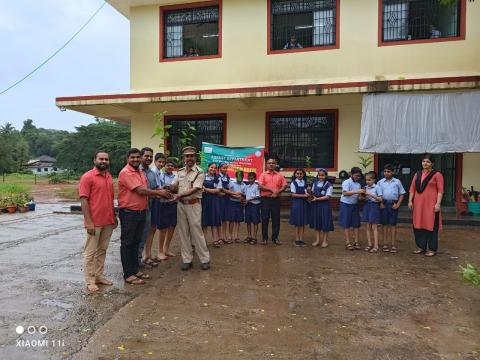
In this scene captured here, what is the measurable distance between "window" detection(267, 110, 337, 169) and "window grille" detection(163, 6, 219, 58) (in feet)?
9.92

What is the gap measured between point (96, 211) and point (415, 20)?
9.69m

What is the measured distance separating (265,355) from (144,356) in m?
0.94

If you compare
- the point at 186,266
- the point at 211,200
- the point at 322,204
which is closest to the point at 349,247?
the point at 322,204

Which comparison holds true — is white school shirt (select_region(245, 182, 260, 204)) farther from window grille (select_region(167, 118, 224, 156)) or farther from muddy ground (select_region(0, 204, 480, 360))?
window grille (select_region(167, 118, 224, 156))

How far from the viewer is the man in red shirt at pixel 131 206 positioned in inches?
183

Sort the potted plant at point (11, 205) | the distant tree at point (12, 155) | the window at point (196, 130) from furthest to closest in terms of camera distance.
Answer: the distant tree at point (12, 155), the potted plant at point (11, 205), the window at point (196, 130)

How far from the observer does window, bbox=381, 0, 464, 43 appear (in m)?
10.1

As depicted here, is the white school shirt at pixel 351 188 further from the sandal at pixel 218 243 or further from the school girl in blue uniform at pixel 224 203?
the sandal at pixel 218 243

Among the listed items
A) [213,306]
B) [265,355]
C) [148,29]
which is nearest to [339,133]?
[148,29]

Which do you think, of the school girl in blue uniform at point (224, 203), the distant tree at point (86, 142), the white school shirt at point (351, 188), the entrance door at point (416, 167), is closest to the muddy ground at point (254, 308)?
the school girl in blue uniform at point (224, 203)

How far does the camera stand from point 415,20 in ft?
33.4

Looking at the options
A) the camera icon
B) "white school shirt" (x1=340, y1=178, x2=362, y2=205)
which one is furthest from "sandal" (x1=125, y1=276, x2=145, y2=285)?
"white school shirt" (x1=340, y1=178, x2=362, y2=205)

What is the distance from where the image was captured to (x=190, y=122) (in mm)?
11875

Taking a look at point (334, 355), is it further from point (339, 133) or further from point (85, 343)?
point (339, 133)
